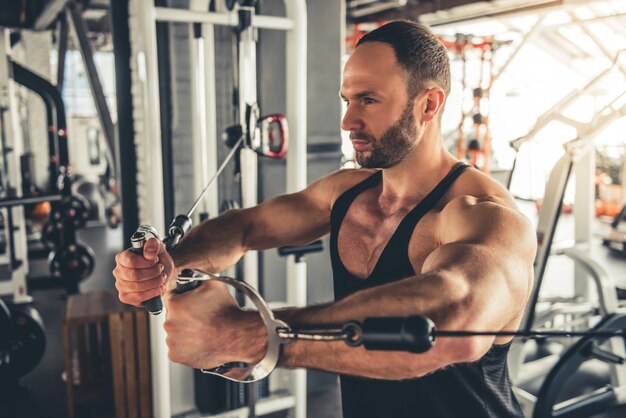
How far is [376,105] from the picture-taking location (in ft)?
4.00

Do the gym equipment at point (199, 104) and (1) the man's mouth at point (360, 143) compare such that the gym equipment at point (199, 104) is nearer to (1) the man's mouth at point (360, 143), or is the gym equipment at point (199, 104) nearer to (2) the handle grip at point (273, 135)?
(2) the handle grip at point (273, 135)

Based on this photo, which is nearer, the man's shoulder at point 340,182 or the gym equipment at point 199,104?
the man's shoulder at point 340,182

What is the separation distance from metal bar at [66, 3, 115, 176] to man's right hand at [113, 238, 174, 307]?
3.21m

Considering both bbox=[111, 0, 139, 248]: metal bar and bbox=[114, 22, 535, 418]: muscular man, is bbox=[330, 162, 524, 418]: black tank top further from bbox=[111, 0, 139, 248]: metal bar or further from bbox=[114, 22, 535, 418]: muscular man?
bbox=[111, 0, 139, 248]: metal bar

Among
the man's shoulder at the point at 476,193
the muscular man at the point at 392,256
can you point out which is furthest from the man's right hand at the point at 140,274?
the man's shoulder at the point at 476,193

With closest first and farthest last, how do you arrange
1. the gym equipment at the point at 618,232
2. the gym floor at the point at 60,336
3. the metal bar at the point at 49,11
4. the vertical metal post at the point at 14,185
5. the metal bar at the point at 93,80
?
1. the gym floor at the point at 60,336
2. the metal bar at the point at 93,80
3. the vertical metal post at the point at 14,185
4. the gym equipment at the point at 618,232
5. the metal bar at the point at 49,11

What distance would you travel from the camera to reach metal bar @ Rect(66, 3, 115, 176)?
4.21m

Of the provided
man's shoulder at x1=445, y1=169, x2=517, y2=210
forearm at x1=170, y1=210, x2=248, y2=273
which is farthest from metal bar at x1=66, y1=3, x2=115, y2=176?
man's shoulder at x1=445, y1=169, x2=517, y2=210

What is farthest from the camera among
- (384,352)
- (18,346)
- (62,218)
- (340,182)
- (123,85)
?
(62,218)

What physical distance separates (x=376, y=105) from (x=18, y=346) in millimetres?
2787

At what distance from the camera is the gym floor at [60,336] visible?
3.00 meters

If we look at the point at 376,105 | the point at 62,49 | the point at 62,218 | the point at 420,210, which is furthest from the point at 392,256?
the point at 62,49

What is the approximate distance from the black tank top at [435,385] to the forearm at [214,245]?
1.22 feet

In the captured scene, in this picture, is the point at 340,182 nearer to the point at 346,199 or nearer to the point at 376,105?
the point at 346,199
